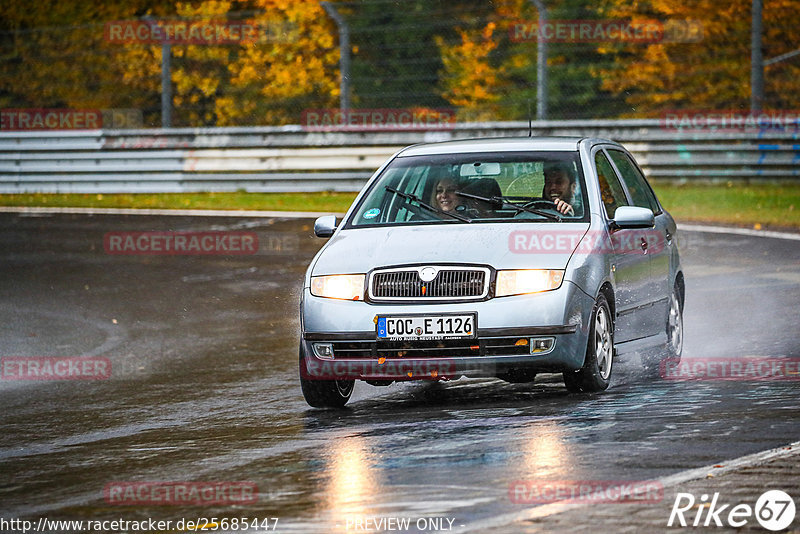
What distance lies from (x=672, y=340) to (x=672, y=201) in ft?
44.4

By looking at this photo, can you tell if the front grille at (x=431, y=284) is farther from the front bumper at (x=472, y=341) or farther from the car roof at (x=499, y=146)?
the car roof at (x=499, y=146)

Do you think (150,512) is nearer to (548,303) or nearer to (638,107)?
(548,303)

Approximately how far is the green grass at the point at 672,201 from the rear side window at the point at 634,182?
9447 mm

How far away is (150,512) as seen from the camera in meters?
6.65

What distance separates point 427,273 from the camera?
29.8 ft

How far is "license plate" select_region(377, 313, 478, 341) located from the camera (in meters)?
8.95

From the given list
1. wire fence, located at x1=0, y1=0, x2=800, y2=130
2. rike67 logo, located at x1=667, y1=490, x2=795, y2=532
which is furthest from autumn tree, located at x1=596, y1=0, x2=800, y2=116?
rike67 logo, located at x1=667, y1=490, x2=795, y2=532

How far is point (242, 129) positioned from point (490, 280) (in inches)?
705

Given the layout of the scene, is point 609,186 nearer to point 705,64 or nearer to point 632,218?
point 632,218

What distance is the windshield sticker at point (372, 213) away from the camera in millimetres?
10172

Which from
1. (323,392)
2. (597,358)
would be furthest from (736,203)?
(323,392)

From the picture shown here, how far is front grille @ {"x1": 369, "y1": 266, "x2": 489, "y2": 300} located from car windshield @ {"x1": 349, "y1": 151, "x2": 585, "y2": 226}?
31.2 inches

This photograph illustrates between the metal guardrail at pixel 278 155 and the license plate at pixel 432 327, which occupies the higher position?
the license plate at pixel 432 327

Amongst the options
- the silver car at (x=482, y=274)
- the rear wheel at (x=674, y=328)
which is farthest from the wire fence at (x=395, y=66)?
the silver car at (x=482, y=274)
